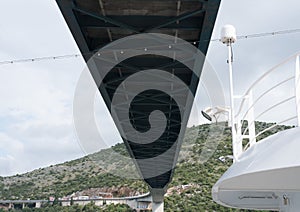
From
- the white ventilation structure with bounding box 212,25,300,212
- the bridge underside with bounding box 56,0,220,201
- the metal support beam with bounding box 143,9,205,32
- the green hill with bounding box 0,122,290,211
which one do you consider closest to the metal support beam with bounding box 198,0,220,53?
the bridge underside with bounding box 56,0,220,201

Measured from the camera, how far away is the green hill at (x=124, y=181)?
40.0m

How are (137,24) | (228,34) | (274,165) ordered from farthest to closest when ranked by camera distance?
1. (137,24)
2. (228,34)
3. (274,165)

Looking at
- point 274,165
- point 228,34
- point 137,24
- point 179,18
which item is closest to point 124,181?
point 137,24

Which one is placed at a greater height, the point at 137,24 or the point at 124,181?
the point at 137,24

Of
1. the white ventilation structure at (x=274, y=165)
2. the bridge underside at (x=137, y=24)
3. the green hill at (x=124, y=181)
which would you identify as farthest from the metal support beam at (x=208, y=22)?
the green hill at (x=124, y=181)

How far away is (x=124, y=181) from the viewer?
49.0 m

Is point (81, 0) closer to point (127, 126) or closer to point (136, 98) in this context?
point (136, 98)

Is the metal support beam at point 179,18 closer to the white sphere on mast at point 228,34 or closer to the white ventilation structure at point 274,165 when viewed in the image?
the white sphere on mast at point 228,34

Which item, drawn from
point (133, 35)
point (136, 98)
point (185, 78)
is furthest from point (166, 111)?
point (133, 35)

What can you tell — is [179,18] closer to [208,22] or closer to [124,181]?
[208,22]

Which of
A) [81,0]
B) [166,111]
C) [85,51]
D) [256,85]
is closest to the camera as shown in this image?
[256,85]

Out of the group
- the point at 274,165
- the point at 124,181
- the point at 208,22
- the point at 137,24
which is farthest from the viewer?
the point at 124,181

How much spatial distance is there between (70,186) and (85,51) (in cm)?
4519

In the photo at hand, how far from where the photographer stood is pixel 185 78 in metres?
7.43
